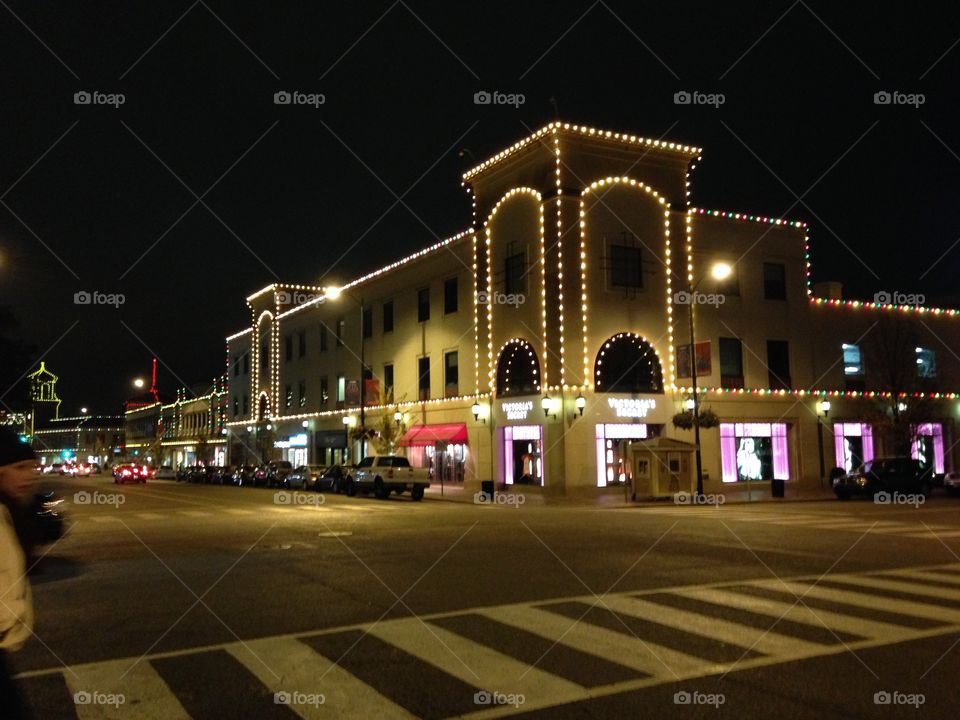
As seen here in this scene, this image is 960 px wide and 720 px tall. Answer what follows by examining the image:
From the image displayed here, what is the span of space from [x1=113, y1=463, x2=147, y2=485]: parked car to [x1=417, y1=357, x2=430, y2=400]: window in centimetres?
3012

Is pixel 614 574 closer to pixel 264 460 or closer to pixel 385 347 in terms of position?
pixel 385 347

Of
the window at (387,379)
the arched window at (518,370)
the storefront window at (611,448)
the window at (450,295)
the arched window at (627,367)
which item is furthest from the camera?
the window at (387,379)

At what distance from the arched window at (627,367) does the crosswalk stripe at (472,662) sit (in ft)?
94.7

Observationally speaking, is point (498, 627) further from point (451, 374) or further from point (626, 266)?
point (451, 374)

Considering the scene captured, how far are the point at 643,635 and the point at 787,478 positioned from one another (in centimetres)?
3575

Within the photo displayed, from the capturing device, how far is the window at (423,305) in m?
47.9

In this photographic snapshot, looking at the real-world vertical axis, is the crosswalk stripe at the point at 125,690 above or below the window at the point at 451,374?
below

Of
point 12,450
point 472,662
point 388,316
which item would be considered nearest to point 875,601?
point 472,662

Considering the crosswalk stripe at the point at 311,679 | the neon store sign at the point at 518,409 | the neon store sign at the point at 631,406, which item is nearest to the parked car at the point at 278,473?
the neon store sign at the point at 518,409

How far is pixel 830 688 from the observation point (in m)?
6.66

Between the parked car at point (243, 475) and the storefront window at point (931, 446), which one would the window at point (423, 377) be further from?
the storefront window at point (931, 446)

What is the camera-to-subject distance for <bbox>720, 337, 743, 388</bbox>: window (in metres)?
40.8

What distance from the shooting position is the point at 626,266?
38375 millimetres

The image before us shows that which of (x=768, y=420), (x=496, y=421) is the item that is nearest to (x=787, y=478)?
(x=768, y=420)
